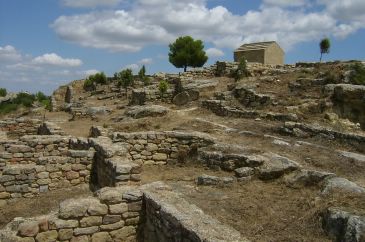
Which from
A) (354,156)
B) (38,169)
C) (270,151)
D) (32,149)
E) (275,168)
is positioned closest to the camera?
(275,168)

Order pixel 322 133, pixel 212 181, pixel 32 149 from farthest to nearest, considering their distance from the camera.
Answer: pixel 322 133 < pixel 32 149 < pixel 212 181

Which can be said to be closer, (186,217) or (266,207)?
(186,217)

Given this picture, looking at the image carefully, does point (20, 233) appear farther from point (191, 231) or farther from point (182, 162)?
point (182, 162)

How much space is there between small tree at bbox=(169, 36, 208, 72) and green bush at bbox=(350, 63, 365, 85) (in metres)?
20.5

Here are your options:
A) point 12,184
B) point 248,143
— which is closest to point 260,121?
point 248,143

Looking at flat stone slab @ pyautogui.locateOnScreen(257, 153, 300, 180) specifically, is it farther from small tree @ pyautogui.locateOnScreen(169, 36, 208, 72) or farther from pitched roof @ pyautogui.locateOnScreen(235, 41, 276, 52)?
small tree @ pyautogui.locateOnScreen(169, 36, 208, 72)

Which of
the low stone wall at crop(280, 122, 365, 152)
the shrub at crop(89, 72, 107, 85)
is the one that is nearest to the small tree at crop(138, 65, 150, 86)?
the shrub at crop(89, 72, 107, 85)

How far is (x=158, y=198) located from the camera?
700 cm

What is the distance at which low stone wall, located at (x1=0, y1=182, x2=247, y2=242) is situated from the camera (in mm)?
6148

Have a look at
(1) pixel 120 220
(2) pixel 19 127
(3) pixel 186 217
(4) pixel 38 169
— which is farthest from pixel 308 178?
(2) pixel 19 127

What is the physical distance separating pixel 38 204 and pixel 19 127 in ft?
34.7

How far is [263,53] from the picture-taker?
30375 millimetres

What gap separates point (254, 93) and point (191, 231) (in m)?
15.4

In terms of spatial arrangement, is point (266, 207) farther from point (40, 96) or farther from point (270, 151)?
point (40, 96)
